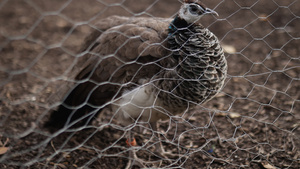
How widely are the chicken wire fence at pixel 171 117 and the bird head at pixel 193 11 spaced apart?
0.13 metres

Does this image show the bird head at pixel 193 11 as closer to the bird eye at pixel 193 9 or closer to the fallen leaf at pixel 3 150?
the bird eye at pixel 193 9

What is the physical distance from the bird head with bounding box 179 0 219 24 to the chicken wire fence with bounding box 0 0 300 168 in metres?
0.13

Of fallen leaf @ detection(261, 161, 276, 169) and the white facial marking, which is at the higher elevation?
the white facial marking

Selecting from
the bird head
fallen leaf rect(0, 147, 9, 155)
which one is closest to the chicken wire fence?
fallen leaf rect(0, 147, 9, 155)

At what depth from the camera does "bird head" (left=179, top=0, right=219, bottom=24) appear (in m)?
2.11

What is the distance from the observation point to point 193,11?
7.03 ft

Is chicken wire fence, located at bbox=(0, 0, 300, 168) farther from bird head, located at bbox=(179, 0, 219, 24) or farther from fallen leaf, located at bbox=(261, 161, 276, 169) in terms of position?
Result: bird head, located at bbox=(179, 0, 219, 24)

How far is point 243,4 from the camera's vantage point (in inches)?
198

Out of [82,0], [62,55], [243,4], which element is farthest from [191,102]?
[82,0]

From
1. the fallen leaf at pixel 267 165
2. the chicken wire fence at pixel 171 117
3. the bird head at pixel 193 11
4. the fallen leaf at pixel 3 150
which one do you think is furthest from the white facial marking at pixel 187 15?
the fallen leaf at pixel 3 150

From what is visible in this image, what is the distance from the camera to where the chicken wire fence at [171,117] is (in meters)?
2.22

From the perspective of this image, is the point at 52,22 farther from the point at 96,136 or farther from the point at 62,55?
the point at 96,136

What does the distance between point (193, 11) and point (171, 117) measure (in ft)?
2.61

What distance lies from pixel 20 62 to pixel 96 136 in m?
1.69
